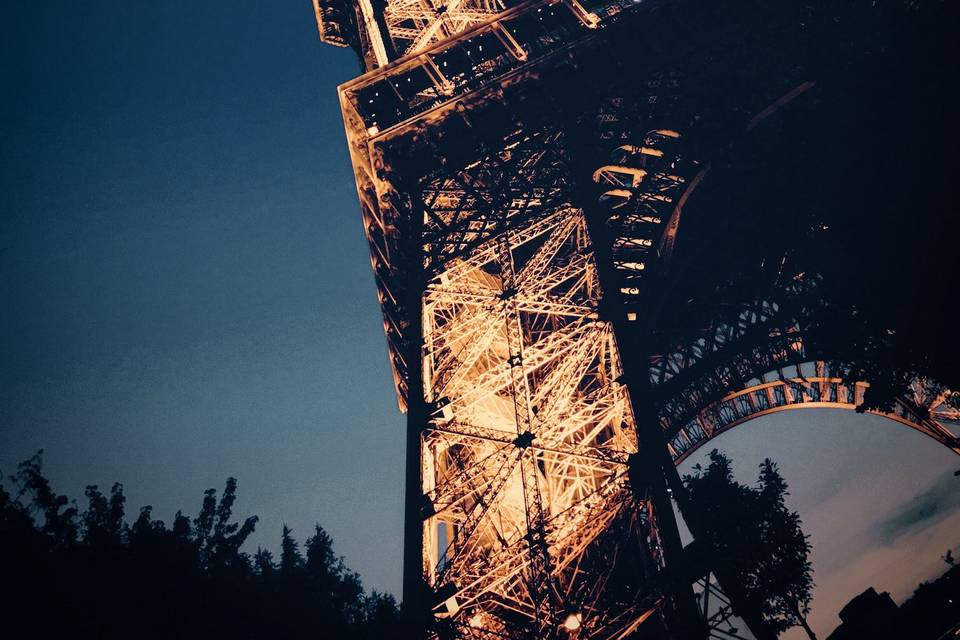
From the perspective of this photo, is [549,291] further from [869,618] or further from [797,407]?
[869,618]

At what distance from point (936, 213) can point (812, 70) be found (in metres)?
2.80

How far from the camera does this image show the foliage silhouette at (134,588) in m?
4.35

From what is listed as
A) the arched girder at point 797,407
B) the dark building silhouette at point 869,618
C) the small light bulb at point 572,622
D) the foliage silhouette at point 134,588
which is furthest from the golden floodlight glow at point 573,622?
the dark building silhouette at point 869,618

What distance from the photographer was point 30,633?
13.7ft

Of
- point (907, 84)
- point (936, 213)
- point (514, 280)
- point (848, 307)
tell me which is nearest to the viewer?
point (936, 213)

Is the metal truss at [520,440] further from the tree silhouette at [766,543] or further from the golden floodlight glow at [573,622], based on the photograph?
the tree silhouette at [766,543]

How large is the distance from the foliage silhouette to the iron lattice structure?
122cm

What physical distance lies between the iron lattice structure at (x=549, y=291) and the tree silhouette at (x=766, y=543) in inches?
139

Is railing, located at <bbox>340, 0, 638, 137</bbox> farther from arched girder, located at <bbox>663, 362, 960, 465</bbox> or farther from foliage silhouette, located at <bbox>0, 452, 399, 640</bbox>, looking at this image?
arched girder, located at <bbox>663, 362, 960, 465</bbox>

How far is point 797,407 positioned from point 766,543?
4024 mm

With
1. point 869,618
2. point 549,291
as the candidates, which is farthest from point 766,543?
point 549,291

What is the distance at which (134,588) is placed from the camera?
4840 mm

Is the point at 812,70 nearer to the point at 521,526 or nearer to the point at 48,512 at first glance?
the point at 521,526

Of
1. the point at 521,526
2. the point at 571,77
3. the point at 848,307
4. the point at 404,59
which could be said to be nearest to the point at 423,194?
the point at 404,59
